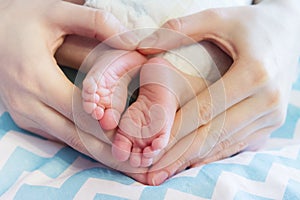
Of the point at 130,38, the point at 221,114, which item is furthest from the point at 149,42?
the point at 221,114

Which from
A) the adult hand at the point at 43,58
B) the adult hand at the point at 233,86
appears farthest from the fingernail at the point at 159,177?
the adult hand at the point at 43,58

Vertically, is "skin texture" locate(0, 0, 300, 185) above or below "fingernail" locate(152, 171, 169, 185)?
above

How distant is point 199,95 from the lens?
0.58m

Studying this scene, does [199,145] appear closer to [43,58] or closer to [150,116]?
[150,116]

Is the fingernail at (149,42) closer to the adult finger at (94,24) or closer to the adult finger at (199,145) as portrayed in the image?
the adult finger at (94,24)

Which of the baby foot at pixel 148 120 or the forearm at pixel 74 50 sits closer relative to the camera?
the baby foot at pixel 148 120

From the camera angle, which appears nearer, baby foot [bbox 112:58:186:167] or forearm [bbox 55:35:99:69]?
baby foot [bbox 112:58:186:167]

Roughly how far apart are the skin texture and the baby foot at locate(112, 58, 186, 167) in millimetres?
33

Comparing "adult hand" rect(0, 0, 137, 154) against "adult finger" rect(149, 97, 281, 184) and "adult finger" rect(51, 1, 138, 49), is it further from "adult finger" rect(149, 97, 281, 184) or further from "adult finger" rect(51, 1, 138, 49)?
"adult finger" rect(149, 97, 281, 184)

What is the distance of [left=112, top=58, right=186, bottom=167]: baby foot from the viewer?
0.54 m

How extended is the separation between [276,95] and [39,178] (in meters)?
0.33

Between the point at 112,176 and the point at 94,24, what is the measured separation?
0.63 ft

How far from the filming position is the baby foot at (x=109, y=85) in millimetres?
536

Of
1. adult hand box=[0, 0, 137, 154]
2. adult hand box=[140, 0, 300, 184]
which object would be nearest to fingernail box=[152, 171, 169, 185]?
adult hand box=[140, 0, 300, 184]
